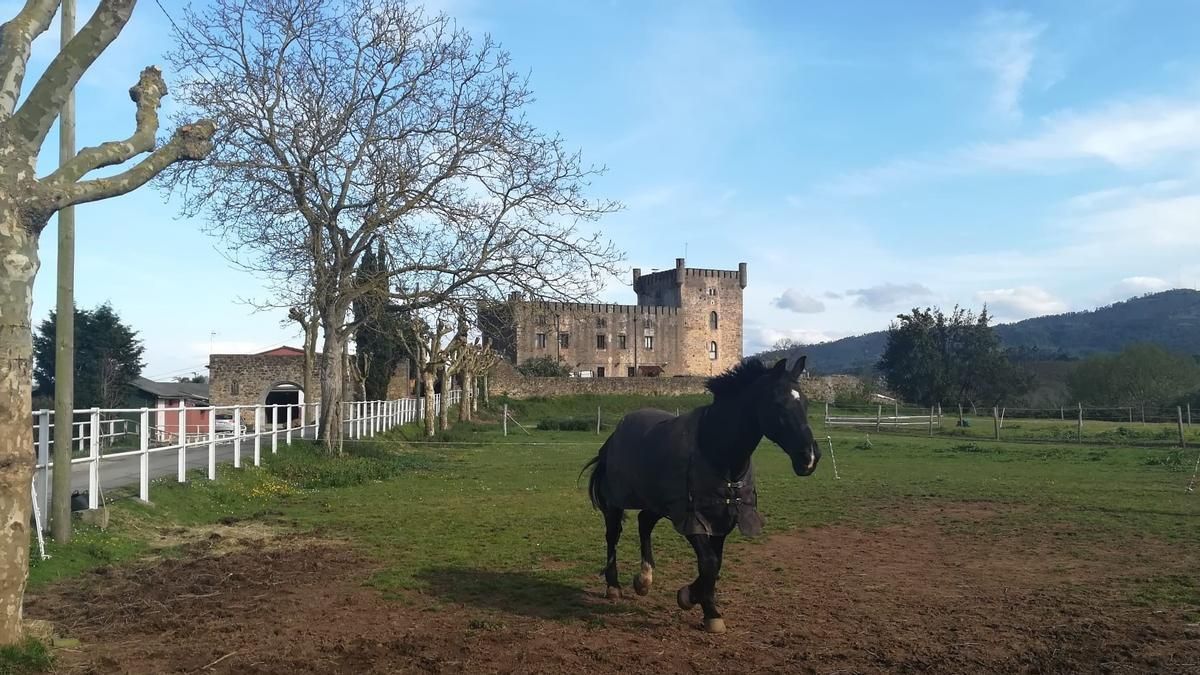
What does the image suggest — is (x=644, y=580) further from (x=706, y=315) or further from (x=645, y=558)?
(x=706, y=315)

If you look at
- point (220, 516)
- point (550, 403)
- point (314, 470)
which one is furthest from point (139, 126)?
point (550, 403)

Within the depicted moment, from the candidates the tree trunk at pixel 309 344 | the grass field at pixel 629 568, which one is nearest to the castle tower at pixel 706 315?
the tree trunk at pixel 309 344

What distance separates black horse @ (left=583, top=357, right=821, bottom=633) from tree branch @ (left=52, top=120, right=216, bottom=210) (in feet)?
13.2

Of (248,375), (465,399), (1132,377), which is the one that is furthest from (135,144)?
(1132,377)

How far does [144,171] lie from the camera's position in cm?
587

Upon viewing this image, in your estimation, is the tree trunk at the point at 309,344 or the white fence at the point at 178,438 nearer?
the white fence at the point at 178,438

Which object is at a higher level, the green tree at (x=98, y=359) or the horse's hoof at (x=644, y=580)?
the green tree at (x=98, y=359)

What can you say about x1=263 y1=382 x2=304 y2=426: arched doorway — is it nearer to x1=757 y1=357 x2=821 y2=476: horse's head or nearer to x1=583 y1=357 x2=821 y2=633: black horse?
x1=583 y1=357 x2=821 y2=633: black horse

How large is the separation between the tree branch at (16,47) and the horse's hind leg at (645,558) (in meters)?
5.22

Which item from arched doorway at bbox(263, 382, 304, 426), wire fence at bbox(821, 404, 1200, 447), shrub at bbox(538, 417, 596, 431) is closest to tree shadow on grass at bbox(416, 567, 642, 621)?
wire fence at bbox(821, 404, 1200, 447)

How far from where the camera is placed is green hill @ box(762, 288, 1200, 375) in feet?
502

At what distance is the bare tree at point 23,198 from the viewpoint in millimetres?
5219

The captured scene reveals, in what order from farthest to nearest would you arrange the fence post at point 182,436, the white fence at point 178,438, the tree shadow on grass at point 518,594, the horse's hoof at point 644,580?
the fence post at point 182,436, the white fence at point 178,438, the horse's hoof at point 644,580, the tree shadow on grass at point 518,594

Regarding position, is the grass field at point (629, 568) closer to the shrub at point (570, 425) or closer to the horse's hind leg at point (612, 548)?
the horse's hind leg at point (612, 548)
